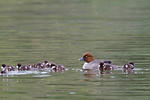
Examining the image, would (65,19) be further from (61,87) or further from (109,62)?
(61,87)

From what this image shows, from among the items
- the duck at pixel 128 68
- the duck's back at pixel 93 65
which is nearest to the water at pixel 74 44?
the duck at pixel 128 68

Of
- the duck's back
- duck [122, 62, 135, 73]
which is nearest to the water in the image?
duck [122, 62, 135, 73]

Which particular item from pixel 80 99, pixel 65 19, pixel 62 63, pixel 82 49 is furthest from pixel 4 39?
pixel 80 99

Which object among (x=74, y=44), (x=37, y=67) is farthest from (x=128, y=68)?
(x=74, y=44)

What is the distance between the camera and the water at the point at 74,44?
48.3ft

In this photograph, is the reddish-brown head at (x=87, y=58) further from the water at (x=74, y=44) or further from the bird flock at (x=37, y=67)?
the bird flock at (x=37, y=67)

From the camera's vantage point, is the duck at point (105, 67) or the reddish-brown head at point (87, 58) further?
the reddish-brown head at point (87, 58)

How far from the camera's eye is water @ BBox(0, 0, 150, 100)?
48.3 feet

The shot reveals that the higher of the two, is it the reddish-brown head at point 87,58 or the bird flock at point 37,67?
the reddish-brown head at point 87,58

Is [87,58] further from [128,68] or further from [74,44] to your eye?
[74,44]

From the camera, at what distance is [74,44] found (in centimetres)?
2353

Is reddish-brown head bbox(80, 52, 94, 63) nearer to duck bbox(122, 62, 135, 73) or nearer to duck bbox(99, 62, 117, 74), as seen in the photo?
duck bbox(99, 62, 117, 74)

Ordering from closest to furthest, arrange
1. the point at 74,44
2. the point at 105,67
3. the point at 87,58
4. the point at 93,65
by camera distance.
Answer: the point at 105,67 < the point at 93,65 < the point at 87,58 < the point at 74,44

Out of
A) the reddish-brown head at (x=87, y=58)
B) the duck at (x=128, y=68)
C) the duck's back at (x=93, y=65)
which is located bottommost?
the duck at (x=128, y=68)
